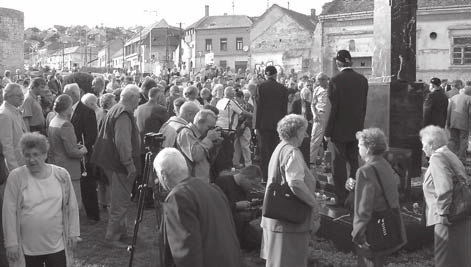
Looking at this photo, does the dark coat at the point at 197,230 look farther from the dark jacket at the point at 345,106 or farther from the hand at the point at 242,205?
the dark jacket at the point at 345,106

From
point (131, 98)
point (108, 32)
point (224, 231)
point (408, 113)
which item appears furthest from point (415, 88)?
point (108, 32)

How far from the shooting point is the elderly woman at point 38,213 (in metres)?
4.17

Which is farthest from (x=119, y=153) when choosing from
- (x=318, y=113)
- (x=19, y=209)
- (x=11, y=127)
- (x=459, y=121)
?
(x=459, y=121)

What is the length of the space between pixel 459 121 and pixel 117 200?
878cm

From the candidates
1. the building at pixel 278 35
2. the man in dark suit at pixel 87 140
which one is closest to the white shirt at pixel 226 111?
the man in dark suit at pixel 87 140

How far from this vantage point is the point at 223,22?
72.8 metres

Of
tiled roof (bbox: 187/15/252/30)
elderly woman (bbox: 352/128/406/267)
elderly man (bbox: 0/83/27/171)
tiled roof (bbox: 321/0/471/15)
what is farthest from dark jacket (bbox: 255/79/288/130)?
tiled roof (bbox: 187/15/252/30)

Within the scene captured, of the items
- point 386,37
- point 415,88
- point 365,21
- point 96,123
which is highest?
point 365,21

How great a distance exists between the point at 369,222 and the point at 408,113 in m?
3.80

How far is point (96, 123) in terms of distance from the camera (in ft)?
25.5

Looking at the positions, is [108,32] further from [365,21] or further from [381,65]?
[381,65]

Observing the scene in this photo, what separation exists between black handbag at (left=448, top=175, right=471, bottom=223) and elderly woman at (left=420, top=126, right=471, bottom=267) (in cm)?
4

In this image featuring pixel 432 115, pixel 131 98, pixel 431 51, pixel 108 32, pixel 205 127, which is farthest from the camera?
pixel 108 32

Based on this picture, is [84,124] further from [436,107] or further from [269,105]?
[436,107]
